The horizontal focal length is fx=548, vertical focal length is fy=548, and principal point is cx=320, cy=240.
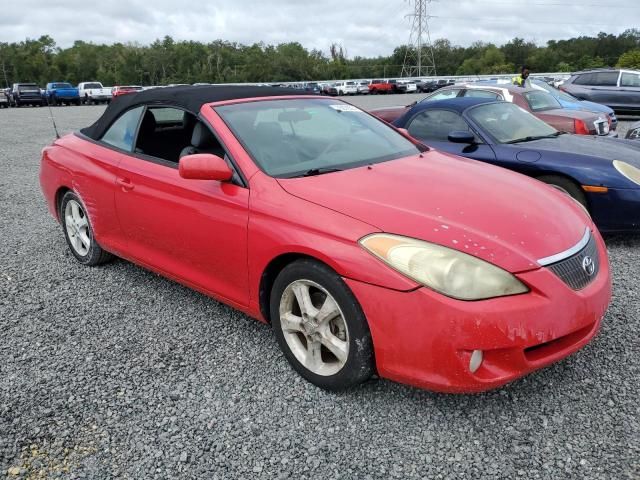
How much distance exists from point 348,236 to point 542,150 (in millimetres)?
3350

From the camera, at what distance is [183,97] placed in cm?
361

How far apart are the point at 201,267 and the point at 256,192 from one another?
67 cm

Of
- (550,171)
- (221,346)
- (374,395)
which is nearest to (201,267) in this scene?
(221,346)

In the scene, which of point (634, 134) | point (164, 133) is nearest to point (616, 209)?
point (164, 133)

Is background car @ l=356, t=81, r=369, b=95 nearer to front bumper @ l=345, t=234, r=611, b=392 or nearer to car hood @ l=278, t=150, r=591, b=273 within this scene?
car hood @ l=278, t=150, r=591, b=273

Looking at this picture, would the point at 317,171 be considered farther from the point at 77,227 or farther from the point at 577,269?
the point at 77,227

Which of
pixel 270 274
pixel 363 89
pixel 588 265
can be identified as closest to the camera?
pixel 588 265

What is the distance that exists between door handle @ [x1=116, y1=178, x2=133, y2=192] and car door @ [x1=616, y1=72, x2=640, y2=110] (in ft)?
48.1

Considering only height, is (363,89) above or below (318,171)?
A: below

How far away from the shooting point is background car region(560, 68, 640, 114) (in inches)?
571

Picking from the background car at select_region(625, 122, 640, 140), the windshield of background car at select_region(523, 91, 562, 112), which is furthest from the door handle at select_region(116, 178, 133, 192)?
the background car at select_region(625, 122, 640, 140)

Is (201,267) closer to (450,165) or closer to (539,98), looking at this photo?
(450,165)

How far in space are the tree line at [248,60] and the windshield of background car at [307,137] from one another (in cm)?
7958

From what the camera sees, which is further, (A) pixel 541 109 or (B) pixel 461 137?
(A) pixel 541 109
